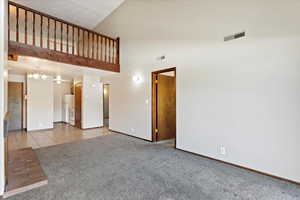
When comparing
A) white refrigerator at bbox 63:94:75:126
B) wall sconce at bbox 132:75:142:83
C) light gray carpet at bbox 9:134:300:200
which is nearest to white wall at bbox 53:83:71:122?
white refrigerator at bbox 63:94:75:126

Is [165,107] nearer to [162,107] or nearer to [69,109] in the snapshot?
[162,107]

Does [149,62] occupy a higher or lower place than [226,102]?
higher

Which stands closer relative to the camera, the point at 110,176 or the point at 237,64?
the point at 110,176

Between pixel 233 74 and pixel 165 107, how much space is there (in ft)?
7.54

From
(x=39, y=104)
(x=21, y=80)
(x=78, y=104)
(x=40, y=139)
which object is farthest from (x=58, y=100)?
(x=40, y=139)

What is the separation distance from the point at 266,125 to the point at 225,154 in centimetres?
90

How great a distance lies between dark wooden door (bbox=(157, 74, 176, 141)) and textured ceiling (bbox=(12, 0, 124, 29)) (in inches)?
130

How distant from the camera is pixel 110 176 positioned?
92.4 inches

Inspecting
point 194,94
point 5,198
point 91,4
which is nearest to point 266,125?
point 194,94

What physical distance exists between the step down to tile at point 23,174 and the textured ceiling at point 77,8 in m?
4.85

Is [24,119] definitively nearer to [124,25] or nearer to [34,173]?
[34,173]

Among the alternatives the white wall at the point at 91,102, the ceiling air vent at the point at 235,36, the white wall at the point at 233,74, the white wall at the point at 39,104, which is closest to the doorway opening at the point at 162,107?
the white wall at the point at 233,74

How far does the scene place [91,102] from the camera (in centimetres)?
637

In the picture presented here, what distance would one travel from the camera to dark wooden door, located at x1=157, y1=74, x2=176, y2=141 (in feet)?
14.5
